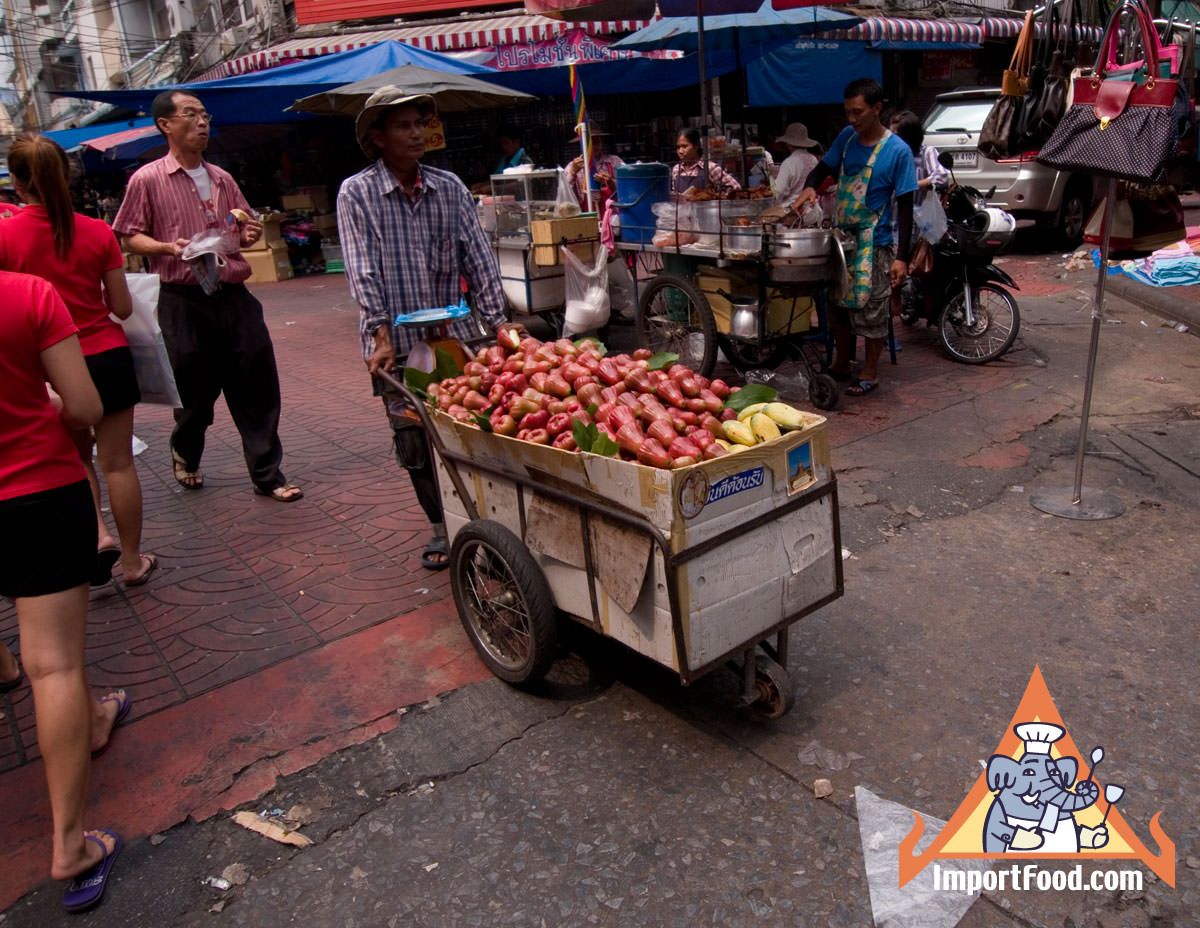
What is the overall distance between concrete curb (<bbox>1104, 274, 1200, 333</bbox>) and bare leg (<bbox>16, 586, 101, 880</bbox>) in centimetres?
854

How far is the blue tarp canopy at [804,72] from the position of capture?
14250 millimetres

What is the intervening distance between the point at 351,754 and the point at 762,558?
1.53m

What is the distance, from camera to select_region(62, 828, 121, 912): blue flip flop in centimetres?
240

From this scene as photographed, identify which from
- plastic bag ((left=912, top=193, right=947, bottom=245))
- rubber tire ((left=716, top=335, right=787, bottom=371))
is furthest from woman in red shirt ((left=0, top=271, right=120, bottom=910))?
plastic bag ((left=912, top=193, right=947, bottom=245))

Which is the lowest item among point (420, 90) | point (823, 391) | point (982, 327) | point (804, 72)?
point (823, 391)

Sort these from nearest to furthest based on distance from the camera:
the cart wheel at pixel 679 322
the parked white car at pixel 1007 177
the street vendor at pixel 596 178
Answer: the cart wheel at pixel 679 322
the street vendor at pixel 596 178
the parked white car at pixel 1007 177

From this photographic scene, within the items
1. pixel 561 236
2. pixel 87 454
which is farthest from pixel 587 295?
pixel 87 454

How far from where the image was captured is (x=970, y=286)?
6.86 meters

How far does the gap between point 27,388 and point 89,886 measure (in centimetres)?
137

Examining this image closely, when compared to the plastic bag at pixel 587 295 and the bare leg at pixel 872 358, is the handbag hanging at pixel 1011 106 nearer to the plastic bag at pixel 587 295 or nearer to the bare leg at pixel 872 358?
the bare leg at pixel 872 358

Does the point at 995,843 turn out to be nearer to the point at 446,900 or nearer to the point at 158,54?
the point at 446,900

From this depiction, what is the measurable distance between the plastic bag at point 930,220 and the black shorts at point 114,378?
5.46 m

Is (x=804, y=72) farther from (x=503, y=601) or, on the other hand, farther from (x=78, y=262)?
(x=503, y=601)

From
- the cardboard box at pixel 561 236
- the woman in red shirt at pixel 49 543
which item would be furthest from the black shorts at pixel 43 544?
the cardboard box at pixel 561 236
